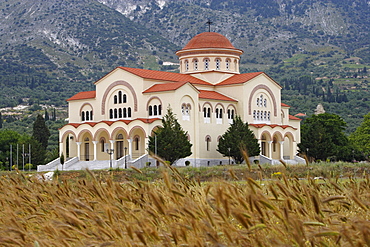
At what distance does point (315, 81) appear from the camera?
169750 mm

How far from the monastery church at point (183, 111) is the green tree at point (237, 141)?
224 cm

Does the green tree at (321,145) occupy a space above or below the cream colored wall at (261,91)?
below

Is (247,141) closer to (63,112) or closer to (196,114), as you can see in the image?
(196,114)

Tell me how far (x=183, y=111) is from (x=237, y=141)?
591 cm

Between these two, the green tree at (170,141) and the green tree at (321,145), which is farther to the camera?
the green tree at (321,145)

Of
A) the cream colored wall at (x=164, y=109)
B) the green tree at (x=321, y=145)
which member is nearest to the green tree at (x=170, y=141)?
the cream colored wall at (x=164, y=109)

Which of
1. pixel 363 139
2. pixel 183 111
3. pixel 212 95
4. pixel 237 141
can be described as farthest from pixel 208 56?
pixel 363 139

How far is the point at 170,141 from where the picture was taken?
58.3 meters

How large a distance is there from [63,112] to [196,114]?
82.4 meters

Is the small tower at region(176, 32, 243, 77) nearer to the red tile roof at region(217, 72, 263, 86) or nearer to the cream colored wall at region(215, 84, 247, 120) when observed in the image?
the red tile roof at region(217, 72, 263, 86)

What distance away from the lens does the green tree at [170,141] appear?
58094 millimetres

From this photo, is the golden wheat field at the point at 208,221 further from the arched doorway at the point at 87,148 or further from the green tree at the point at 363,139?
the green tree at the point at 363,139

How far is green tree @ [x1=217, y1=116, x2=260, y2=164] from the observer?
64000mm

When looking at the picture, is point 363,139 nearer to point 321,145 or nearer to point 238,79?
point 321,145
